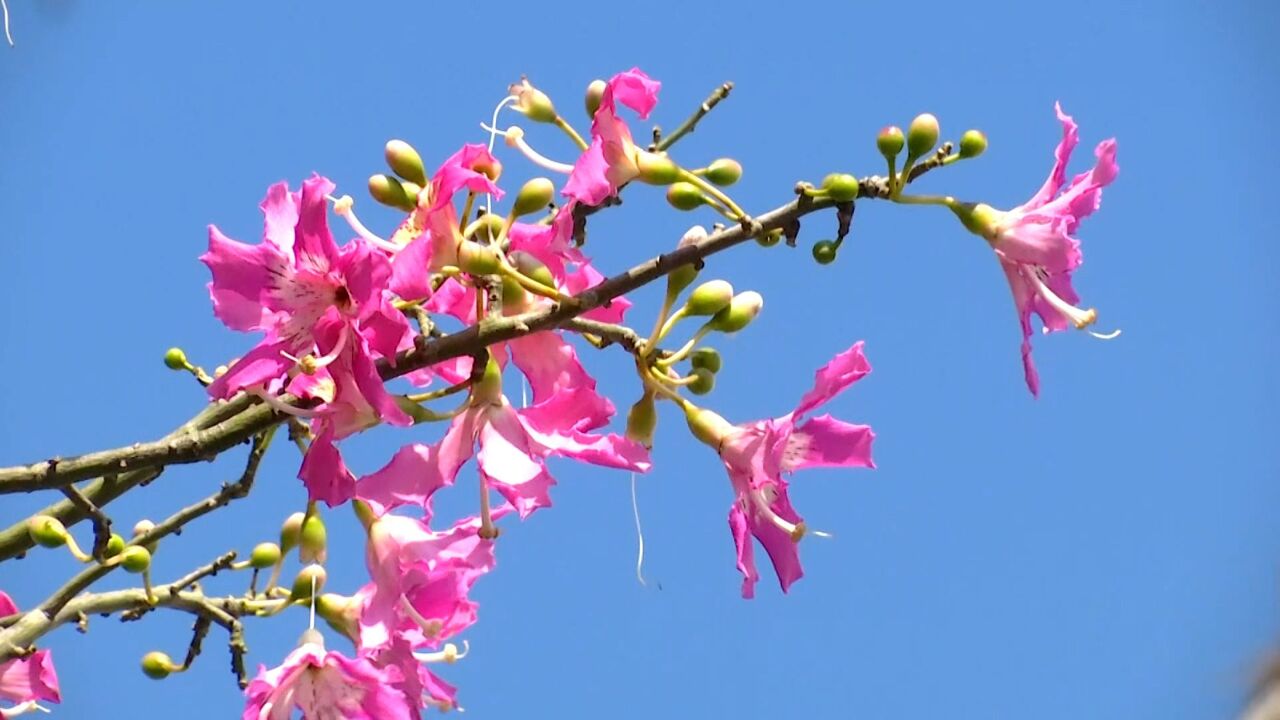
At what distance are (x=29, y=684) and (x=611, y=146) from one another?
1.45 metres

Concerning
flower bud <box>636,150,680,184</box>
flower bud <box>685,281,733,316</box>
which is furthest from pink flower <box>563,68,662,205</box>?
flower bud <box>685,281,733,316</box>

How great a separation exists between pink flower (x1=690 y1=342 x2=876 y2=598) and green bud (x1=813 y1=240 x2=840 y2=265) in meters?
0.12

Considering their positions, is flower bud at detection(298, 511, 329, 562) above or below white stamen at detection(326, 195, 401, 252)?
below

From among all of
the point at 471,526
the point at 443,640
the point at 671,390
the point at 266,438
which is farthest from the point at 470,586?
the point at 671,390

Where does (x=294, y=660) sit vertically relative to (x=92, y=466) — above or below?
below

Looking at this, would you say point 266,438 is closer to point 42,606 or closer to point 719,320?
point 42,606

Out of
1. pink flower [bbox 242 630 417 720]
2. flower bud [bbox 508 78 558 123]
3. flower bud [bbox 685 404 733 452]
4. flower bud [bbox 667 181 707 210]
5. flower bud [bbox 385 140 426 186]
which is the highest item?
flower bud [bbox 508 78 558 123]

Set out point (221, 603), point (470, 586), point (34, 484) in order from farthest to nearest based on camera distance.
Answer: point (221, 603) → point (470, 586) → point (34, 484)

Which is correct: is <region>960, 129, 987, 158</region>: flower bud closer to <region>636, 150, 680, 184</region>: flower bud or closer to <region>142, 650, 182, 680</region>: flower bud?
→ <region>636, 150, 680, 184</region>: flower bud

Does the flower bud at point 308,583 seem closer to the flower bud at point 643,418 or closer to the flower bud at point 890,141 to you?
the flower bud at point 643,418

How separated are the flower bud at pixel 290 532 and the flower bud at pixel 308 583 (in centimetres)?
5

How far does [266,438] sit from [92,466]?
34 cm

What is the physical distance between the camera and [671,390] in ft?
6.14

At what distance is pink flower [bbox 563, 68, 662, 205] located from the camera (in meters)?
1.89
